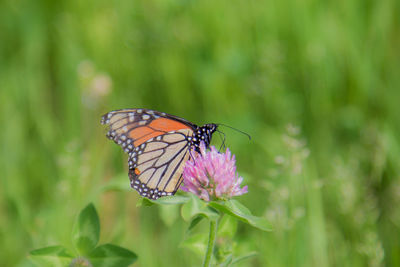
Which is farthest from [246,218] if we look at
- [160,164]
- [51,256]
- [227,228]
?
[160,164]

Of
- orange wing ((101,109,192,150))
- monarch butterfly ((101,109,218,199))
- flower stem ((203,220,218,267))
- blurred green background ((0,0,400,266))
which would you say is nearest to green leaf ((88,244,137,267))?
flower stem ((203,220,218,267))

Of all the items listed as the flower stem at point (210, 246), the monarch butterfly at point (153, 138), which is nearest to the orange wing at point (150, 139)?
the monarch butterfly at point (153, 138)

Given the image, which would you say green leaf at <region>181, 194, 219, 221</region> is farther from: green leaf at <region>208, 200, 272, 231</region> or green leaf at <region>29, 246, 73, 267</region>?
green leaf at <region>29, 246, 73, 267</region>

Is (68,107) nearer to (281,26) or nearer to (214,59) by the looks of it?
(214,59)

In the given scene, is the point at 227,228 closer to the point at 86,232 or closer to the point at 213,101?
the point at 86,232

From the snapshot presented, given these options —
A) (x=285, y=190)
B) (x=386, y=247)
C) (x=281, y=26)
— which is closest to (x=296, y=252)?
(x=285, y=190)

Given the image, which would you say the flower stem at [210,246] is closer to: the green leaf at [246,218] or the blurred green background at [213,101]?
the green leaf at [246,218]
